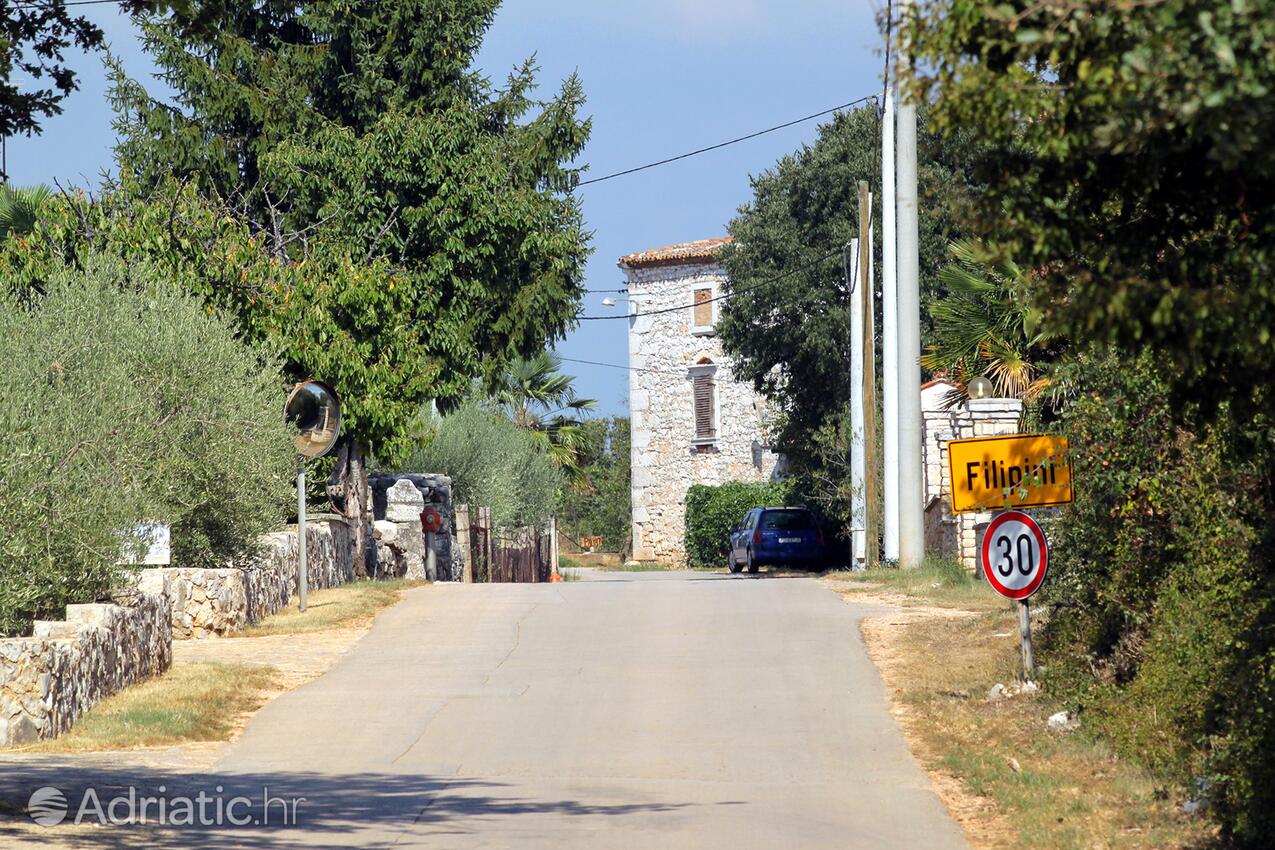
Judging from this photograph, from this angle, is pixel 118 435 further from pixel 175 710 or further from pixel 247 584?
pixel 175 710

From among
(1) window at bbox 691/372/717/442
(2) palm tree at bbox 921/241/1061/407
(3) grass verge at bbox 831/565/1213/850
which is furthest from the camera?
(1) window at bbox 691/372/717/442

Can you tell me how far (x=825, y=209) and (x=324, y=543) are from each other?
829 inches

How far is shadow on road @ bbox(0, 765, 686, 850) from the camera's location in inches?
311

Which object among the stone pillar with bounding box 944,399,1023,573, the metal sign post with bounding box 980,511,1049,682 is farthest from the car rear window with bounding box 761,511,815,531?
the metal sign post with bounding box 980,511,1049,682

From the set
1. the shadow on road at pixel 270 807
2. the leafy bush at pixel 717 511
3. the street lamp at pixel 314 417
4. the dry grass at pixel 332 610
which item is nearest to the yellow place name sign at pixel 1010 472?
the shadow on road at pixel 270 807

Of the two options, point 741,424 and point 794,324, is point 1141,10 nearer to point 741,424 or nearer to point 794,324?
point 794,324

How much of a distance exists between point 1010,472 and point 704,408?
140ft

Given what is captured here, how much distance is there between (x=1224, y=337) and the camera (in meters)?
4.70

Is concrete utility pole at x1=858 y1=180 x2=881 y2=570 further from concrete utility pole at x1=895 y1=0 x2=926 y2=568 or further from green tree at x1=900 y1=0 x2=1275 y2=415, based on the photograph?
green tree at x1=900 y1=0 x2=1275 y2=415

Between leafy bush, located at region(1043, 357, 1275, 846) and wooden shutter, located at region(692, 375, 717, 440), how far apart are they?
41.8 metres

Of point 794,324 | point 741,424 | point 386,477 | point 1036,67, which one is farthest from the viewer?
point 741,424

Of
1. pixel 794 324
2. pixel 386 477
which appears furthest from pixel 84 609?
pixel 794 324

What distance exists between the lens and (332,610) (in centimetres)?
1956

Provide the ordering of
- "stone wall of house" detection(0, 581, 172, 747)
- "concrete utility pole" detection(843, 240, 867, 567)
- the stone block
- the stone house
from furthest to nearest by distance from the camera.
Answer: the stone house
"concrete utility pole" detection(843, 240, 867, 567)
the stone block
"stone wall of house" detection(0, 581, 172, 747)
